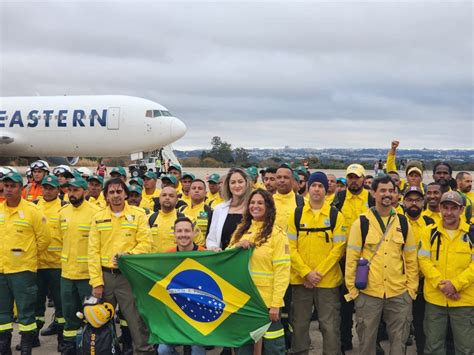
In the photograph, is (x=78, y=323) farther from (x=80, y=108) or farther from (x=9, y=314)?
(x=80, y=108)

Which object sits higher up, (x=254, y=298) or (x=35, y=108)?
(x=35, y=108)

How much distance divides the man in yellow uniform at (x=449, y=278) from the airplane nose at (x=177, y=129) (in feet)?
68.3

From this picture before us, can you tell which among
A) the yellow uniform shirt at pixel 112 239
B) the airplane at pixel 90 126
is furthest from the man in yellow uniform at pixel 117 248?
the airplane at pixel 90 126

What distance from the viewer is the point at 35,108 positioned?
87.7 ft

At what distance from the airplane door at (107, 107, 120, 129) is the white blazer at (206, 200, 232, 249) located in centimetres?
2032

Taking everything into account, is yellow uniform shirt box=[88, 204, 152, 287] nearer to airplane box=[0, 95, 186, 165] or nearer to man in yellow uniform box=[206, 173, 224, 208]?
man in yellow uniform box=[206, 173, 224, 208]

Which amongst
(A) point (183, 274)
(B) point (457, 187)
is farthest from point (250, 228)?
(B) point (457, 187)

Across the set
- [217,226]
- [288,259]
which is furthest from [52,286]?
[288,259]

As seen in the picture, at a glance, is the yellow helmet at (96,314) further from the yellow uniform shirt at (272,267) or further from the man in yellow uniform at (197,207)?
the man in yellow uniform at (197,207)

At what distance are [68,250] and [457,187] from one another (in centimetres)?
621

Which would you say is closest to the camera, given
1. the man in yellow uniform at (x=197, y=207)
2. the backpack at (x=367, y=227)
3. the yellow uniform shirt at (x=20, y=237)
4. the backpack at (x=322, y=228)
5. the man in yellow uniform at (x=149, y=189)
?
the backpack at (x=367, y=227)

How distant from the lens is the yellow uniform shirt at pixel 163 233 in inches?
255

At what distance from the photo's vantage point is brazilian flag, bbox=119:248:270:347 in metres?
4.92

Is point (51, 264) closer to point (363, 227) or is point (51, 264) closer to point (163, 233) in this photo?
point (163, 233)
